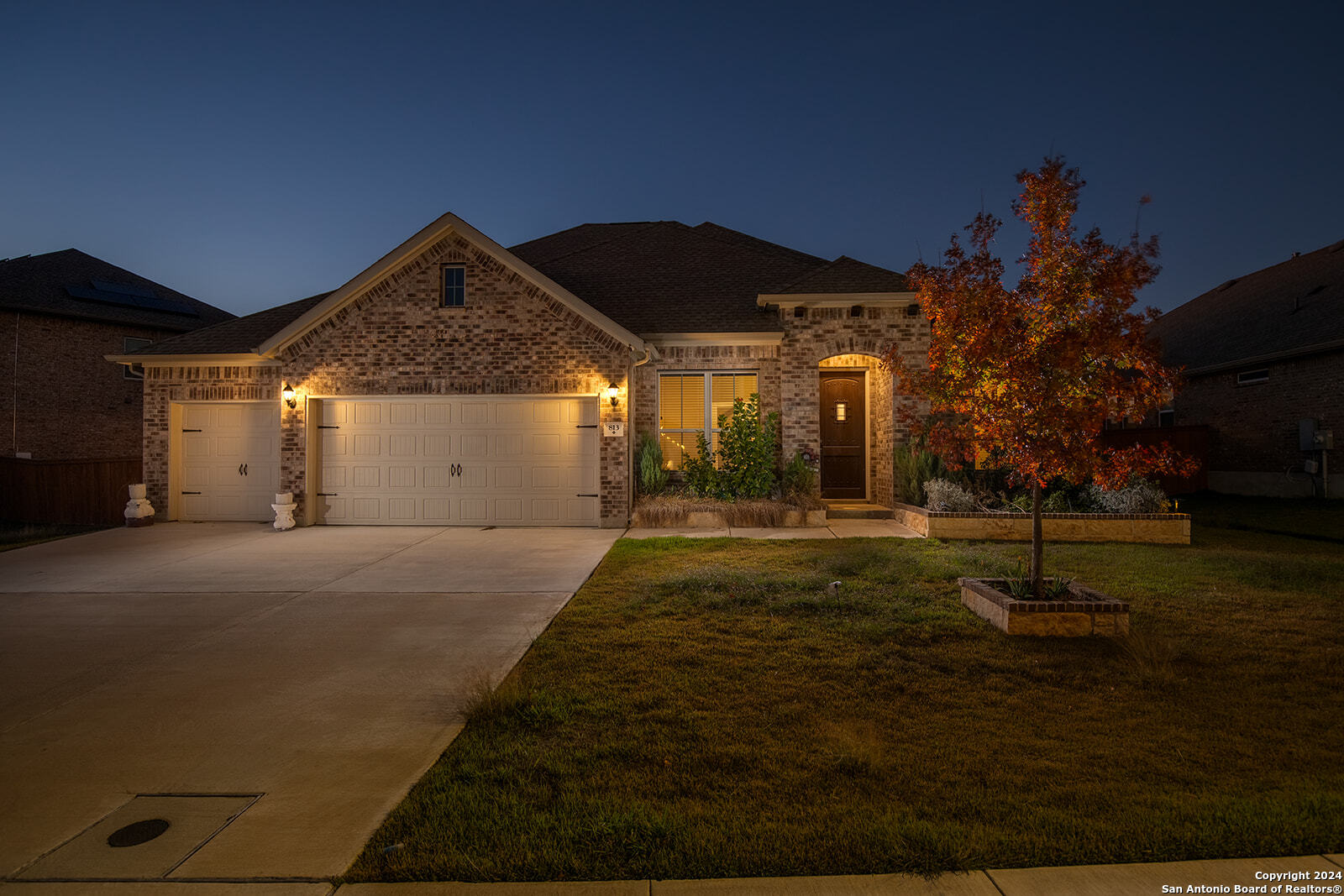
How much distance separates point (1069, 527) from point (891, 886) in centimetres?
895

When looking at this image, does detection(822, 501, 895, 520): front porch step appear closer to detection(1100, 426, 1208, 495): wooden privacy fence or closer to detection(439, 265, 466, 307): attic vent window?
detection(439, 265, 466, 307): attic vent window

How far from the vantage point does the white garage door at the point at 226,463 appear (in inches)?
493

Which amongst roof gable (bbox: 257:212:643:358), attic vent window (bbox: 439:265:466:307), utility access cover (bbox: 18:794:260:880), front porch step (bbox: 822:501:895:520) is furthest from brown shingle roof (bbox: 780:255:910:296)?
utility access cover (bbox: 18:794:260:880)

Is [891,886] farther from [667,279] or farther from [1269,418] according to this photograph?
[1269,418]

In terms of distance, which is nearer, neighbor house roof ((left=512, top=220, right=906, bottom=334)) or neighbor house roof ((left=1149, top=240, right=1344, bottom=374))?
neighbor house roof ((left=512, top=220, right=906, bottom=334))

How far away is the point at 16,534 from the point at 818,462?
46.1ft

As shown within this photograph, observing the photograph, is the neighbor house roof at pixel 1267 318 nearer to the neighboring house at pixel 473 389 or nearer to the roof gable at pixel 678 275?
the neighboring house at pixel 473 389

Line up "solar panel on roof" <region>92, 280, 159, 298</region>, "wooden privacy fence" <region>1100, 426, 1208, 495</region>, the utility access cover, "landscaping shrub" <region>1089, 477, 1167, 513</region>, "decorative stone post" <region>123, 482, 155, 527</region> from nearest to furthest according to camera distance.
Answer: the utility access cover → "landscaping shrub" <region>1089, 477, 1167, 513</region> → "decorative stone post" <region>123, 482, 155, 527</region> → "wooden privacy fence" <region>1100, 426, 1208, 495</region> → "solar panel on roof" <region>92, 280, 159, 298</region>

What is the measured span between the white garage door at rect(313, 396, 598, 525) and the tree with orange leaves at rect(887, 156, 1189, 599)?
7.42 metres

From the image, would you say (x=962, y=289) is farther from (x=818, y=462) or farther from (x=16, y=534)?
(x=16, y=534)

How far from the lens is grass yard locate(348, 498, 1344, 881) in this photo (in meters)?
2.48

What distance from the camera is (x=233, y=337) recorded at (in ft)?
42.5

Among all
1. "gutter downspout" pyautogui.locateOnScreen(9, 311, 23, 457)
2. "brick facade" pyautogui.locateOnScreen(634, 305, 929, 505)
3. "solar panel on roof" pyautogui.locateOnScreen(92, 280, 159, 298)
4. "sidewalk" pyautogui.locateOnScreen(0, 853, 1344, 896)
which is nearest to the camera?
"sidewalk" pyautogui.locateOnScreen(0, 853, 1344, 896)

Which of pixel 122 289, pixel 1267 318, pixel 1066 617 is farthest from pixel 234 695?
pixel 1267 318
